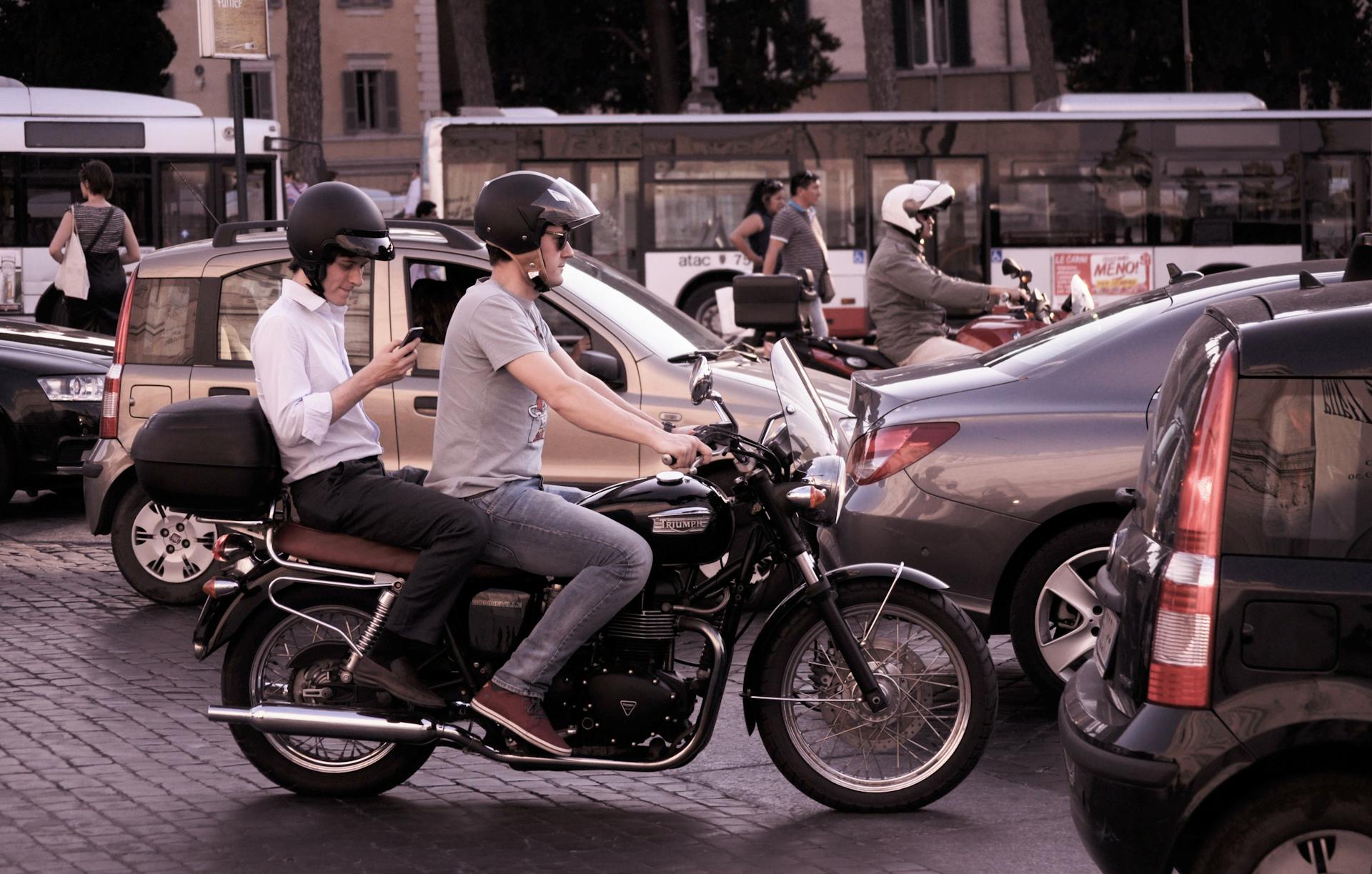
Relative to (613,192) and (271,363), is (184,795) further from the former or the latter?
(613,192)

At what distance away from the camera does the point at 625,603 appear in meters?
5.30

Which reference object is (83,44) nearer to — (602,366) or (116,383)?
(116,383)

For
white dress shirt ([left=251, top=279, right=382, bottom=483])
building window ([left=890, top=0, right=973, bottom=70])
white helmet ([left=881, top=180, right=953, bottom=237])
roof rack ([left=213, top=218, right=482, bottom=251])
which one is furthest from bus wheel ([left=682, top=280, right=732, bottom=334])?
building window ([left=890, top=0, right=973, bottom=70])

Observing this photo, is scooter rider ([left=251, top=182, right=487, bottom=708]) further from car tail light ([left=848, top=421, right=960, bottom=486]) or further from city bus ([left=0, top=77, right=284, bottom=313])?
city bus ([left=0, top=77, right=284, bottom=313])

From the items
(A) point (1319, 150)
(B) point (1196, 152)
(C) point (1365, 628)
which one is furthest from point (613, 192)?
(C) point (1365, 628)

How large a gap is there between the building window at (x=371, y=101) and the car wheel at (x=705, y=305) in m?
38.0

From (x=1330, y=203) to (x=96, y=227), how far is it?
15334mm

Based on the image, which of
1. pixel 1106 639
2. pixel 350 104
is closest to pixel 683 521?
pixel 1106 639

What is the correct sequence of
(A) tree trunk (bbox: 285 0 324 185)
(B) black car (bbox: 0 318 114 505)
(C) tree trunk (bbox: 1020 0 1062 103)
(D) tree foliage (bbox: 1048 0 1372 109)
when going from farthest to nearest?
(D) tree foliage (bbox: 1048 0 1372 109) < (C) tree trunk (bbox: 1020 0 1062 103) < (A) tree trunk (bbox: 285 0 324 185) < (B) black car (bbox: 0 318 114 505)

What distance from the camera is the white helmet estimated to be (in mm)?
10492

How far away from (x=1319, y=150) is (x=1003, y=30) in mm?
31716

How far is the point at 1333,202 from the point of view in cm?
2392

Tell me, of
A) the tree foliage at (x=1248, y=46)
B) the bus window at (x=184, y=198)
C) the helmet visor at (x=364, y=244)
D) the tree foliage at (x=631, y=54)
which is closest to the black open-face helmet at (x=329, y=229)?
the helmet visor at (x=364, y=244)

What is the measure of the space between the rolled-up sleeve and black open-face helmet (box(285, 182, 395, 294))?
208 millimetres
